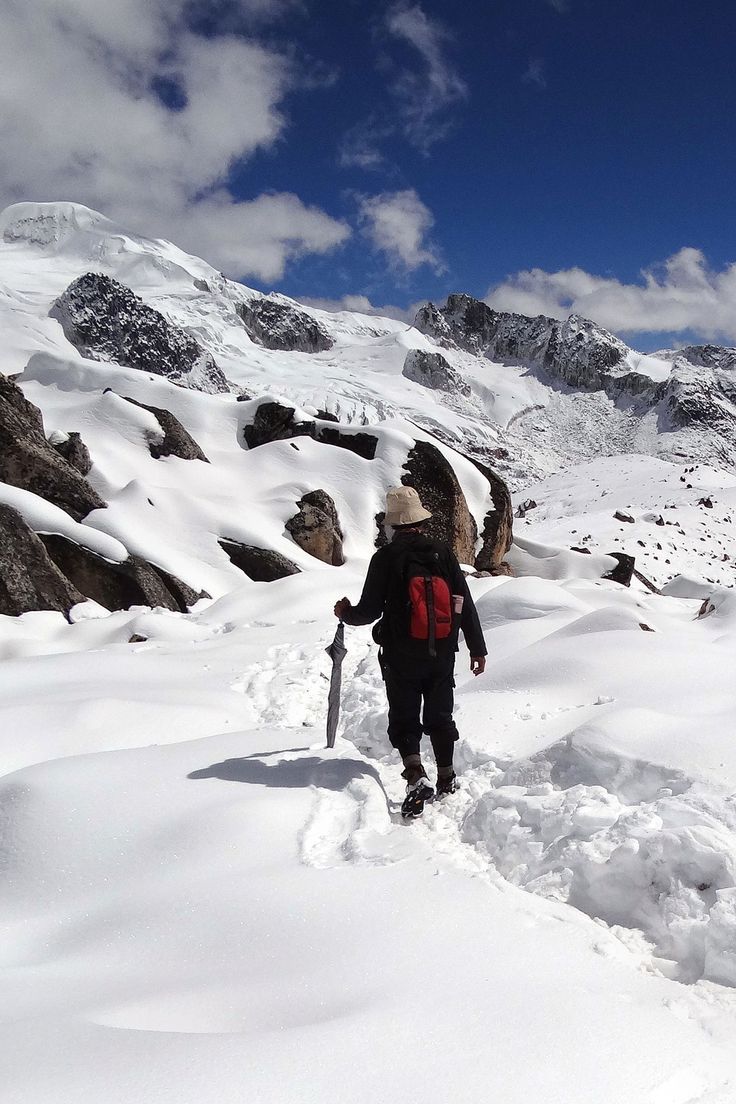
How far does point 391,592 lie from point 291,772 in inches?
53.8

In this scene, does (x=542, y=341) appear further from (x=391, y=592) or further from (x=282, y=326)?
(x=391, y=592)

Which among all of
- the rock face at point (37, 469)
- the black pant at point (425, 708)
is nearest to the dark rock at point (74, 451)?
the rock face at point (37, 469)

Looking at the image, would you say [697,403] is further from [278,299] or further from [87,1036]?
[87,1036]

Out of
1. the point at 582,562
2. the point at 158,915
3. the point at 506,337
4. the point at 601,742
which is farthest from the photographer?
Answer: the point at 506,337

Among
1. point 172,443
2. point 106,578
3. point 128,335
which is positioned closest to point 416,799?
point 106,578

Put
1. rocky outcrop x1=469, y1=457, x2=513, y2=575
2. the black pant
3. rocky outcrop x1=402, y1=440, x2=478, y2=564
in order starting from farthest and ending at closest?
rocky outcrop x1=469, y1=457, x2=513, y2=575 < rocky outcrop x1=402, y1=440, x2=478, y2=564 < the black pant

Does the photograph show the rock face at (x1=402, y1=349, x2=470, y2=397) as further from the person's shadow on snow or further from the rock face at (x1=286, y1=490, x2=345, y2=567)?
the person's shadow on snow

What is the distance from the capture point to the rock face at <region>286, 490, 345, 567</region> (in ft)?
55.2

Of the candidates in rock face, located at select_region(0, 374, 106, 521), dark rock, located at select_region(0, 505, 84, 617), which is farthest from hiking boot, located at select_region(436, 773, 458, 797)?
rock face, located at select_region(0, 374, 106, 521)

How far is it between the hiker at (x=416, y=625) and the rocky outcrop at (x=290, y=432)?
52.9 ft

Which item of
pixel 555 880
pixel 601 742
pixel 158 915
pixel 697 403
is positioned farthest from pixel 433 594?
pixel 697 403

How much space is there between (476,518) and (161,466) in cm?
941

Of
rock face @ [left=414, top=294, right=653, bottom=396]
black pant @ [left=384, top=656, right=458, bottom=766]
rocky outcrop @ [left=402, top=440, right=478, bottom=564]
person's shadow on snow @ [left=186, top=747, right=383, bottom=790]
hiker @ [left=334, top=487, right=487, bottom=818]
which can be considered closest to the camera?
person's shadow on snow @ [left=186, top=747, right=383, bottom=790]

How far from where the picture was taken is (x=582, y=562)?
Answer: 2106 cm
